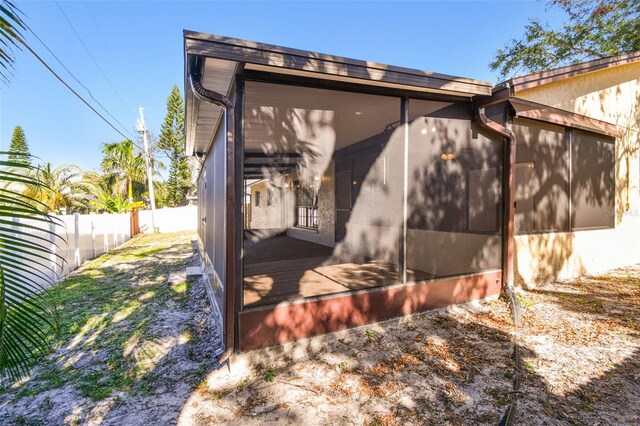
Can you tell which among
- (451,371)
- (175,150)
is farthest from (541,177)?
(175,150)

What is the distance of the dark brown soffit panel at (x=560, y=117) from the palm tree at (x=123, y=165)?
20415 mm

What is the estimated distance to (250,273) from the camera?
529 cm

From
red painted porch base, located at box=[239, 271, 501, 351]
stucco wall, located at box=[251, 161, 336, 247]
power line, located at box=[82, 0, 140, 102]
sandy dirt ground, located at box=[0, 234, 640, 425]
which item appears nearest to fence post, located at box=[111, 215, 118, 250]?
power line, located at box=[82, 0, 140, 102]

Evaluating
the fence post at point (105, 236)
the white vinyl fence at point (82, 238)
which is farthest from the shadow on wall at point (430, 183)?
the fence post at point (105, 236)

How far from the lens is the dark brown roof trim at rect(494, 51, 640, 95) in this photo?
4.35 metres

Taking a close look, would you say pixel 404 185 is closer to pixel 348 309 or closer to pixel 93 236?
pixel 348 309

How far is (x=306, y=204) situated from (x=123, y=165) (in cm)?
1823

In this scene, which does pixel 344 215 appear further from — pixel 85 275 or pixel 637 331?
pixel 85 275

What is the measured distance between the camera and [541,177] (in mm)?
5457

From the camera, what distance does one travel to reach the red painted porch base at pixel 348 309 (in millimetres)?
3018

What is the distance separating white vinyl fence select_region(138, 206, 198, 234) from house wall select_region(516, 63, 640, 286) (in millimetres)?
16336

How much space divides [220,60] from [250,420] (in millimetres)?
2901

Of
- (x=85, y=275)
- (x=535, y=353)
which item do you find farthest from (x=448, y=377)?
(x=85, y=275)

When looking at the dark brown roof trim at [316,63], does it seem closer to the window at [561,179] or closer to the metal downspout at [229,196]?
the metal downspout at [229,196]
